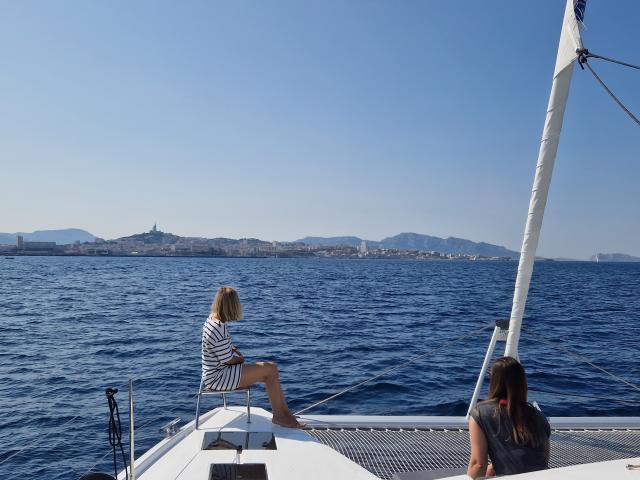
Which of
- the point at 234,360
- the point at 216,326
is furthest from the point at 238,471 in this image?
the point at 216,326

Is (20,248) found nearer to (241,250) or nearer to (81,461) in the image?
(241,250)

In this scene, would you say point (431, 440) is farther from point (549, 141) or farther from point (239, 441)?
point (549, 141)

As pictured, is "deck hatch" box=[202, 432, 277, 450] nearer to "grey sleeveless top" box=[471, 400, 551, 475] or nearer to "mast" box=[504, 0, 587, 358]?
"grey sleeveless top" box=[471, 400, 551, 475]

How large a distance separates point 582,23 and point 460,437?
3832 mm

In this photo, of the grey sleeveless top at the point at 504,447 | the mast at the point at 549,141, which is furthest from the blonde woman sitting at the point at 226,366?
the grey sleeveless top at the point at 504,447

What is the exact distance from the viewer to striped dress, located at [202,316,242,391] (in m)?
5.09

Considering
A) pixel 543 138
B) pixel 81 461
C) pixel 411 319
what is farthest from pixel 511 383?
pixel 411 319

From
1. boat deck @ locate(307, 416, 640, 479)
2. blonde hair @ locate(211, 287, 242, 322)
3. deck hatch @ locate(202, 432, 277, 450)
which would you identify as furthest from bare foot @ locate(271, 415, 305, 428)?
blonde hair @ locate(211, 287, 242, 322)

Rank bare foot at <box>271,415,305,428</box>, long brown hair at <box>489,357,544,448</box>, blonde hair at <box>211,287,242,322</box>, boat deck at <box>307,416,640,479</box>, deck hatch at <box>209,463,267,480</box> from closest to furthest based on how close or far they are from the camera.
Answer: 1. long brown hair at <box>489,357,544,448</box>
2. deck hatch at <box>209,463,267,480</box>
3. boat deck at <box>307,416,640,479</box>
4. bare foot at <box>271,415,305,428</box>
5. blonde hair at <box>211,287,242,322</box>

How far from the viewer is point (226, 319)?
521 centimetres

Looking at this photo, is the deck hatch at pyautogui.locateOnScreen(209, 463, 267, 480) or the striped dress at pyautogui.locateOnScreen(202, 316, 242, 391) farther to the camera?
the striped dress at pyautogui.locateOnScreen(202, 316, 242, 391)

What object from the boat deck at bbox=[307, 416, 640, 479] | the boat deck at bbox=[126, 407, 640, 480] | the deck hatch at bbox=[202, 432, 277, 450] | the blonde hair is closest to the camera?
the boat deck at bbox=[126, 407, 640, 480]

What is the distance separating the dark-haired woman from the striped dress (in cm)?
260

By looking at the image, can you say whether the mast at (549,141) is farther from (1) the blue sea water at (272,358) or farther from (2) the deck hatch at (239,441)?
(1) the blue sea water at (272,358)
